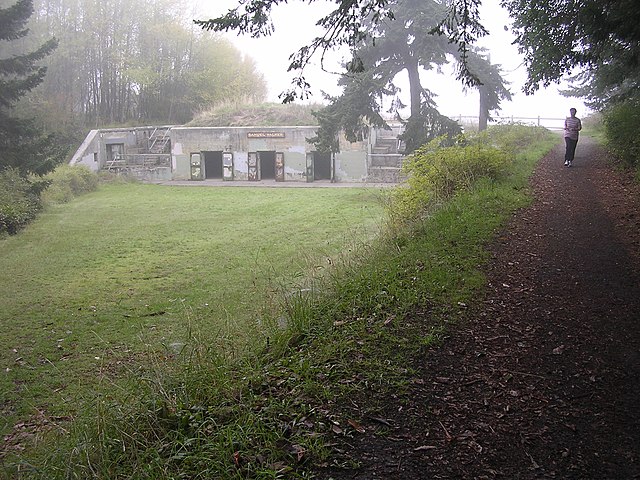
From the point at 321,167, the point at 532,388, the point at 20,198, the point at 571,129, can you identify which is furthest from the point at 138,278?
the point at 321,167

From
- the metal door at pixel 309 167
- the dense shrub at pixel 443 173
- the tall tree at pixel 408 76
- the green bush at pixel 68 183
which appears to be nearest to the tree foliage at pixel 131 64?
the metal door at pixel 309 167

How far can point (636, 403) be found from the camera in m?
3.71

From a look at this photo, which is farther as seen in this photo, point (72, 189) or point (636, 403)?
point (72, 189)

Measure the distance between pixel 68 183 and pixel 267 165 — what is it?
14.1m

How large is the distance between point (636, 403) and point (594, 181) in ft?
33.9

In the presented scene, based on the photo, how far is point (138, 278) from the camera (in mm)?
13641

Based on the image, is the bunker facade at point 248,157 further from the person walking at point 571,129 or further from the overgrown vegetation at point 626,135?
the person walking at point 571,129

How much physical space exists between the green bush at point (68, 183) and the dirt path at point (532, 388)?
2363 cm

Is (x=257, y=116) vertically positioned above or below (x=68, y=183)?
above

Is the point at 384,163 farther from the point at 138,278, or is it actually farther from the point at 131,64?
the point at 138,278

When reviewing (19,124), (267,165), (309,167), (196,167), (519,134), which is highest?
(19,124)

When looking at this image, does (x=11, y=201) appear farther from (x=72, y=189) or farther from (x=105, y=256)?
(x=72, y=189)

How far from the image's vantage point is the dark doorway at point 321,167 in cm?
3756

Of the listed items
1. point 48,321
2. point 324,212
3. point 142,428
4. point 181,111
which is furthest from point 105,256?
point 181,111
